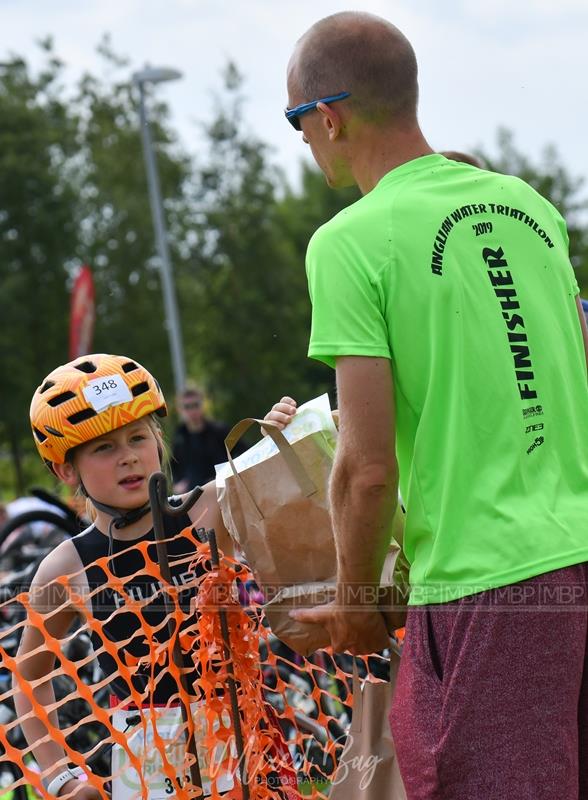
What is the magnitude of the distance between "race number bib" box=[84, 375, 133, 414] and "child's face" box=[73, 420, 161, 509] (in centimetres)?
10

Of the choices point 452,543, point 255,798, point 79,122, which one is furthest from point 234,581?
point 79,122

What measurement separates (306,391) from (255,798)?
36.1 m

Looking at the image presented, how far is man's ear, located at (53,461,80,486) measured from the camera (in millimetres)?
4051

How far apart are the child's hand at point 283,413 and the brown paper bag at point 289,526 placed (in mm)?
72

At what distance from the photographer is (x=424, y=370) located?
253 cm

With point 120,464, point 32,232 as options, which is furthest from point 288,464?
point 32,232

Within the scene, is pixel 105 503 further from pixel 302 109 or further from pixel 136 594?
pixel 302 109

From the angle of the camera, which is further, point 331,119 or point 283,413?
point 283,413

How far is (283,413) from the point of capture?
3043 millimetres

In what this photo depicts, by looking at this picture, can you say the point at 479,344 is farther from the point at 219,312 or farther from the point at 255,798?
the point at 219,312

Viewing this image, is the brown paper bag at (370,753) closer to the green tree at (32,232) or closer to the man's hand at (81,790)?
the man's hand at (81,790)

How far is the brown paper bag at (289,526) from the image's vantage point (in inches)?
114

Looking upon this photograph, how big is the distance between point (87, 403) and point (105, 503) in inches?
13.0

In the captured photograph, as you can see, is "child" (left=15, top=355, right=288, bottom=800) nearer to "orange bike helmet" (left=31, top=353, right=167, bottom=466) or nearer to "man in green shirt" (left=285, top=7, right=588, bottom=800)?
"orange bike helmet" (left=31, top=353, right=167, bottom=466)
